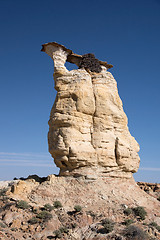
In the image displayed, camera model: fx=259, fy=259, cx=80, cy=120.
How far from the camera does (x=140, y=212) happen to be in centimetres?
1485

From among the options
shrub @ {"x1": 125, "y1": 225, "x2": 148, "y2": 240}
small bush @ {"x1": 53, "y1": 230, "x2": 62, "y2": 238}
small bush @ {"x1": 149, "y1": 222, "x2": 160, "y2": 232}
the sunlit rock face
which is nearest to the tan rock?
the sunlit rock face

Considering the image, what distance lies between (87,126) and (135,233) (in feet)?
25.6

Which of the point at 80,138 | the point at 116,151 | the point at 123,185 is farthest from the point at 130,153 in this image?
the point at 80,138

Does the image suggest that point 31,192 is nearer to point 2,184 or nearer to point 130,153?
point 2,184

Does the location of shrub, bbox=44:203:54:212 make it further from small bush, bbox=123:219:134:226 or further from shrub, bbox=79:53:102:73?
shrub, bbox=79:53:102:73

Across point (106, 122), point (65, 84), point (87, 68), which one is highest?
point (87, 68)

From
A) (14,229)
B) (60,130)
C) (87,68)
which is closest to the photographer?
(14,229)

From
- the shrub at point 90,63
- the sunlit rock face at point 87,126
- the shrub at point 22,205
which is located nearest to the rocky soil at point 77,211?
the shrub at point 22,205

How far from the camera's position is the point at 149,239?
41.7 ft

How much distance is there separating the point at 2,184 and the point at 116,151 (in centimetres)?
846

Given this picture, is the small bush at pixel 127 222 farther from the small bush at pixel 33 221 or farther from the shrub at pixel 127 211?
the small bush at pixel 33 221

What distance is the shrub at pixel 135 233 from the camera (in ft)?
39.9

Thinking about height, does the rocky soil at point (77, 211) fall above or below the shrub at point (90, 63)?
below

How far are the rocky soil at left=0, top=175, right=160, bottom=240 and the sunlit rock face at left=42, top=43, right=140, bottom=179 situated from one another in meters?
0.95
